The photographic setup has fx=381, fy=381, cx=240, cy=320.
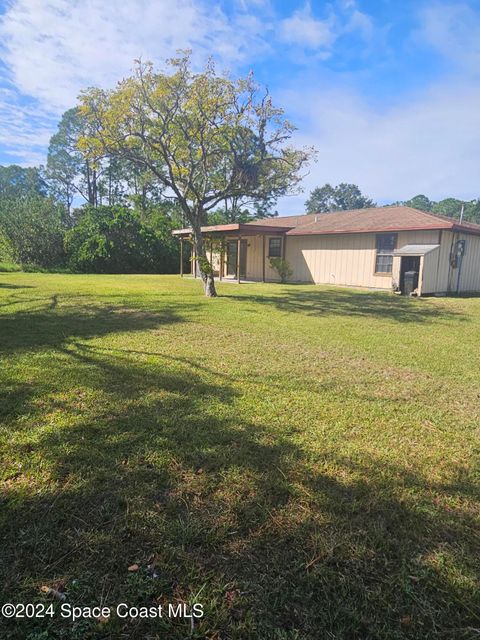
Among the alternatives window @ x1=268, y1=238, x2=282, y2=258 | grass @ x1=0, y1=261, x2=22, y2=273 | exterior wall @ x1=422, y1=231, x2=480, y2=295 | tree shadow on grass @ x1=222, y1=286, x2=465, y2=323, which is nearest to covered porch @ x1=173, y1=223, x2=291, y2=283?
window @ x1=268, y1=238, x2=282, y2=258

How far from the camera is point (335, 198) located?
7356cm

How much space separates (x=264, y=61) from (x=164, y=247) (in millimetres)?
14243

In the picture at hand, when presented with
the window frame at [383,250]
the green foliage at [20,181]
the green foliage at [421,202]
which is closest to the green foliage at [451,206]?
the green foliage at [421,202]

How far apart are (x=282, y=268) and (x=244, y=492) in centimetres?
1672

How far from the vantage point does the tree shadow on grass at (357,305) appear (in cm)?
900

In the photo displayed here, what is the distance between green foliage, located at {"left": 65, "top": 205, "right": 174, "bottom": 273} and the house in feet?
16.7

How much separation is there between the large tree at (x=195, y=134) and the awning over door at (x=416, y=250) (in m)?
4.41

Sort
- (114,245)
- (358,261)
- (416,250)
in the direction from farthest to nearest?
(114,245)
(358,261)
(416,250)

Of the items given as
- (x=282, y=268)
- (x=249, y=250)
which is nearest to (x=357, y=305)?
(x=282, y=268)

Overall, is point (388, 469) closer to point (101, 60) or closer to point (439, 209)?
point (101, 60)

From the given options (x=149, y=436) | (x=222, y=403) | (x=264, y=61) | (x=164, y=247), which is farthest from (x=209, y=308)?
(x=164, y=247)

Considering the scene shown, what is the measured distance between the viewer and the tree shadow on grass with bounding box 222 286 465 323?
8997 mm

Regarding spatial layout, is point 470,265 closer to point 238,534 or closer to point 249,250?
point 249,250

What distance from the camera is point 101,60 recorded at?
10938 mm
